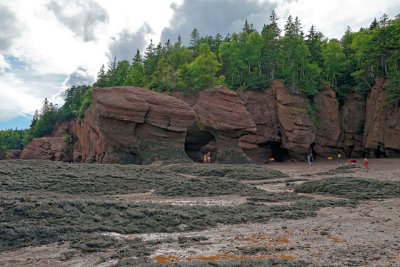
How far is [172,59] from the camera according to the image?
56469mm

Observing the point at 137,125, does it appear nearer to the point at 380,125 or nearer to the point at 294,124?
the point at 294,124

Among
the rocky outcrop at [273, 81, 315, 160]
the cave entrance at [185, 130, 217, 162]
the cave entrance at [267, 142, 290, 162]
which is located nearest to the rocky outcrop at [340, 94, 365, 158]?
the rocky outcrop at [273, 81, 315, 160]

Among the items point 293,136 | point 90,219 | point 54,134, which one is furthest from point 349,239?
point 54,134

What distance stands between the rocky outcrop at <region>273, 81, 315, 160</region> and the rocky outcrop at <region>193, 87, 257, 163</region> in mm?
8440

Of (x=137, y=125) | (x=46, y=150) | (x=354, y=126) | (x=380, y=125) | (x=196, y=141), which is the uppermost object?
(x=354, y=126)

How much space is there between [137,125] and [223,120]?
10831 millimetres

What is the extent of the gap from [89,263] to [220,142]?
31.1 m

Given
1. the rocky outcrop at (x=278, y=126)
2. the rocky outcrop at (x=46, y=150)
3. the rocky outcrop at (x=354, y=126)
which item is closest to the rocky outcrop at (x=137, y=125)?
the rocky outcrop at (x=278, y=126)

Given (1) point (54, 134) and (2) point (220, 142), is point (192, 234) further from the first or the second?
(1) point (54, 134)

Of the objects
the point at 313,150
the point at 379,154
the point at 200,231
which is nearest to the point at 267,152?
the point at 313,150

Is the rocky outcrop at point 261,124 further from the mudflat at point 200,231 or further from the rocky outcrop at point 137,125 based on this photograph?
the mudflat at point 200,231

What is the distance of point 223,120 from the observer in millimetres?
34562

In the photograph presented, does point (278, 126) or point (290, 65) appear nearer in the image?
point (278, 126)

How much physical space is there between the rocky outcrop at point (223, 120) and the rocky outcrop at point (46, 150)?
28.2 metres
